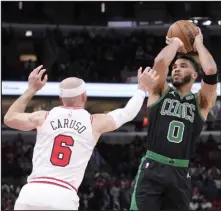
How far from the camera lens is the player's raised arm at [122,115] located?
4527 mm

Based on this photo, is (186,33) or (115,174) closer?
(186,33)

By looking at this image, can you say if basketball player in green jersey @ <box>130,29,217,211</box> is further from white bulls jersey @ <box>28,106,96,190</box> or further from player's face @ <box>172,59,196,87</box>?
white bulls jersey @ <box>28,106,96,190</box>

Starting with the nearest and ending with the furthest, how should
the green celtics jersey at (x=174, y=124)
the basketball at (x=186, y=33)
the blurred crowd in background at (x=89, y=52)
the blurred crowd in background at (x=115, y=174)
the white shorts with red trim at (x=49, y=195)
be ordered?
the white shorts with red trim at (x=49, y=195) → the green celtics jersey at (x=174, y=124) → the basketball at (x=186, y=33) → the blurred crowd in background at (x=115, y=174) → the blurred crowd in background at (x=89, y=52)

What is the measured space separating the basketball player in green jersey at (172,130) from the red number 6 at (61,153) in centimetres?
121

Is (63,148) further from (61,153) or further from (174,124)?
(174,124)

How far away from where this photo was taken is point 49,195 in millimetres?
4203

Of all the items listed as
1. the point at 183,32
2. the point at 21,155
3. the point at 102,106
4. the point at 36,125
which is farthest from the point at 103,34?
the point at 36,125

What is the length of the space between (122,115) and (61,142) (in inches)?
21.2

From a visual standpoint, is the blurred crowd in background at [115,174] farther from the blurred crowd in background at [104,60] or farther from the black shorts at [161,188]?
the black shorts at [161,188]

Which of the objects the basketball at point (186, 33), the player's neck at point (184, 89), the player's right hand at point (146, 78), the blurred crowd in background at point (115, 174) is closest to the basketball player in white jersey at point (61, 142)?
the player's right hand at point (146, 78)

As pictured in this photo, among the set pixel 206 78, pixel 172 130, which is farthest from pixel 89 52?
pixel 172 130

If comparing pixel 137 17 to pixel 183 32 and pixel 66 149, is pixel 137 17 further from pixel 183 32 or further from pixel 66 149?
pixel 66 149

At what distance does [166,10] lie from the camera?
521 inches

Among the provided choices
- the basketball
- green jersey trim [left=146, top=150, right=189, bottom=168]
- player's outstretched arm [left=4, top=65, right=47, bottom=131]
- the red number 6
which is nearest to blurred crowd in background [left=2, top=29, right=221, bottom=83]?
the basketball
